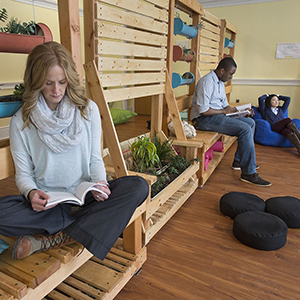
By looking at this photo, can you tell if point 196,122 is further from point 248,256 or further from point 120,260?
point 120,260

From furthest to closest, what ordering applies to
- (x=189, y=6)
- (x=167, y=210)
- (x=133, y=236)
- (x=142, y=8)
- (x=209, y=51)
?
(x=209, y=51) < (x=189, y=6) < (x=142, y=8) < (x=167, y=210) < (x=133, y=236)

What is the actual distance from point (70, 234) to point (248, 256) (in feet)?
3.68

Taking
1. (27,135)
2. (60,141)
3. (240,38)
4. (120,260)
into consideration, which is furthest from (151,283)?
(240,38)

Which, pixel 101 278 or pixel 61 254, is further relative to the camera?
Result: pixel 101 278

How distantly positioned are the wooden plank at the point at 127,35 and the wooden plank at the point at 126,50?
38 mm

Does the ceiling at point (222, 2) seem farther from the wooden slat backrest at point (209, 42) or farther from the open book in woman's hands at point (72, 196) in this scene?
the open book in woman's hands at point (72, 196)

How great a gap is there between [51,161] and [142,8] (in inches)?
56.9

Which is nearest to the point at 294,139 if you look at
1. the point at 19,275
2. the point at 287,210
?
the point at 287,210

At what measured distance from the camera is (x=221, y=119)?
118 inches

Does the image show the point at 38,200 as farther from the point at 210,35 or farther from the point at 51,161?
the point at 210,35

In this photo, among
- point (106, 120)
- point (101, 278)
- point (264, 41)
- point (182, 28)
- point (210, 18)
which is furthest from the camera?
point (264, 41)

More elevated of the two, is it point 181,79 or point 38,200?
point 181,79

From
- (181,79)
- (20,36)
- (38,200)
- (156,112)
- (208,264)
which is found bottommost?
(208,264)

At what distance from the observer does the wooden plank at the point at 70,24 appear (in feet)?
5.07
